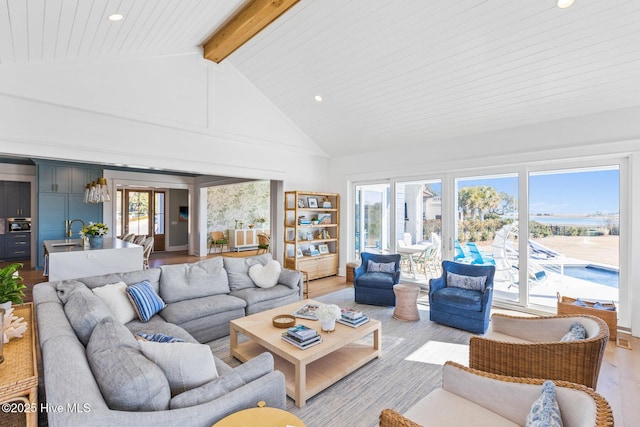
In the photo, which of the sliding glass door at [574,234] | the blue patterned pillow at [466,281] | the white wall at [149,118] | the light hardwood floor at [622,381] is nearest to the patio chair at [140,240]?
the white wall at [149,118]

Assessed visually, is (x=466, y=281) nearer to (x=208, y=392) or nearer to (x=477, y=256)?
(x=477, y=256)

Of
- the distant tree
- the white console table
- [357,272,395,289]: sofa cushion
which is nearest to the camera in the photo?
[357,272,395,289]: sofa cushion

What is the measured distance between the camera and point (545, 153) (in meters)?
4.19

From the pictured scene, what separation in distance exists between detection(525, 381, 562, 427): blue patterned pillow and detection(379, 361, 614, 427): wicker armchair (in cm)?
5

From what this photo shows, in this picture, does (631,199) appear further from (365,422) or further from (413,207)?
(365,422)

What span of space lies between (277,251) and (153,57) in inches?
155

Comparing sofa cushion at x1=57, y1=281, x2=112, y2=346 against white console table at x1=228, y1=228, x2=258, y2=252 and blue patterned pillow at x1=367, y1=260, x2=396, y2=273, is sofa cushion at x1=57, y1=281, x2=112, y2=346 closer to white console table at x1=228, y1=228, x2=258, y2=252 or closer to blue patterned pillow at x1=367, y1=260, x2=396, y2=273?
blue patterned pillow at x1=367, y1=260, x2=396, y2=273

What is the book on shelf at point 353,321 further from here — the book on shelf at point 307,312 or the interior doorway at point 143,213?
the interior doorway at point 143,213

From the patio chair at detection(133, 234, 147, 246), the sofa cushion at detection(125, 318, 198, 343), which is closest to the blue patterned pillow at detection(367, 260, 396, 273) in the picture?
the sofa cushion at detection(125, 318, 198, 343)

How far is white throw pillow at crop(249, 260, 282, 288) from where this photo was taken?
4.17m

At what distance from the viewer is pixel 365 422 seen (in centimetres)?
216

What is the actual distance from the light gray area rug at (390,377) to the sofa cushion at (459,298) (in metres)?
0.32

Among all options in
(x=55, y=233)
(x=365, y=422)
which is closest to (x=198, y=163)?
(x=365, y=422)

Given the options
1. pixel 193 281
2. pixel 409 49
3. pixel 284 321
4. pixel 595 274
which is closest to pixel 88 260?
pixel 193 281
